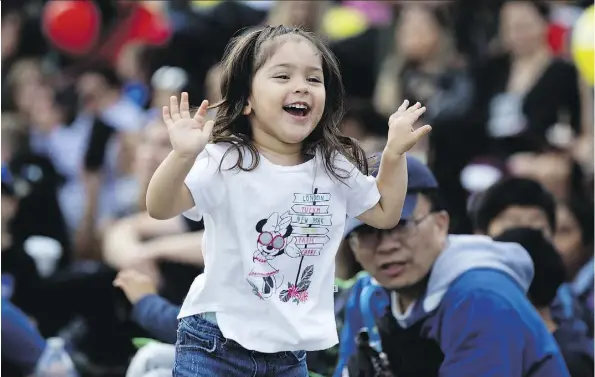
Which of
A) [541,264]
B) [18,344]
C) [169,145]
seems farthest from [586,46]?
[18,344]

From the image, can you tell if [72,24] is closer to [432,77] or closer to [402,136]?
[432,77]

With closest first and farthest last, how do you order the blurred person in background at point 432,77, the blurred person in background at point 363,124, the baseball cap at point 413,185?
the baseball cap at point 413,185 < the blurred person in background at point 363,124 < the blurred person in background at point 432,77

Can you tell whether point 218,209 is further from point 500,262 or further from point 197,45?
point 197,45

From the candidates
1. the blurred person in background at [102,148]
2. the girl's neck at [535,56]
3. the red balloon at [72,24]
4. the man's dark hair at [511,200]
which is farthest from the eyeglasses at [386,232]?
the red balloon at [72,24]

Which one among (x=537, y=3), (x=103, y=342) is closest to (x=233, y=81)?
(x=103, y=342)

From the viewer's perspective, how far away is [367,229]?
4117 millimetres

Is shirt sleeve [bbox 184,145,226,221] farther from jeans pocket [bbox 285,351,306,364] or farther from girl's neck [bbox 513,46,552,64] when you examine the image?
girl's neck [bbox 513,46,552,64]

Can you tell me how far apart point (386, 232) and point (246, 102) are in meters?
0.89

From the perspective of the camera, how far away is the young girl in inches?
130

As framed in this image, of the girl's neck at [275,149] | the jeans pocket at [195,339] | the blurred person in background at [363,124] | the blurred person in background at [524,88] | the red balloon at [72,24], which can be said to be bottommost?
the jeans pocket at [195,339]

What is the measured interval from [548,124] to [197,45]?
297 cm

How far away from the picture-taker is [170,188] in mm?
3178

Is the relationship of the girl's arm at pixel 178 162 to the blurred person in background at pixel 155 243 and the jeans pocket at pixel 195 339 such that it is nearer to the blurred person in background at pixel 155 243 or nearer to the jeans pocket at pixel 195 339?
the jeans pocket at pixel 195 339

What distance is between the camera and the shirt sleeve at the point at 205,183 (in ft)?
10.7
